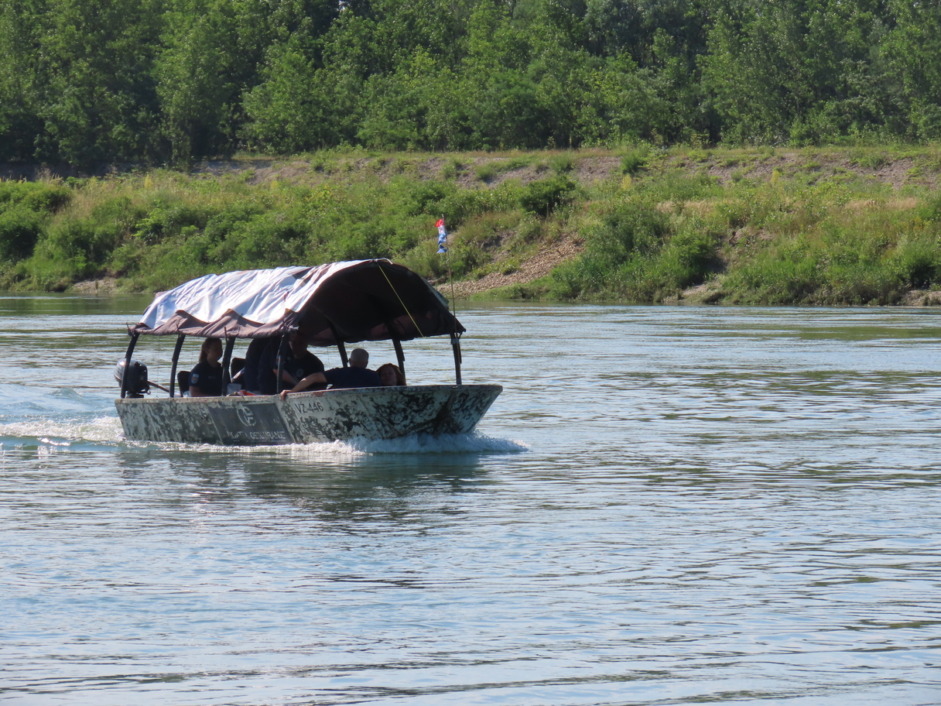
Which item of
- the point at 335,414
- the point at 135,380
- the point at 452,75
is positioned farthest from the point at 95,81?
the point at 335,414

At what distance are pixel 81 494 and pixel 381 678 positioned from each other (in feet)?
24.1

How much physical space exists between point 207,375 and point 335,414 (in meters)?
2.54

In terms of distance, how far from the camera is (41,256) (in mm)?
70688

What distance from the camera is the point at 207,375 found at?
62.8 feet

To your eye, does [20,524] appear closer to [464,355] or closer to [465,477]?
[465,477]

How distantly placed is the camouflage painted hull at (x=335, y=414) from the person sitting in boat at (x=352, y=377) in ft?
1.33

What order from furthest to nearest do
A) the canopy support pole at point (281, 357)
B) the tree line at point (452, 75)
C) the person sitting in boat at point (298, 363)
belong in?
the tree line at point (452, 75) → the person sitting in boat at point (298, 363) → the canopy support pole at point (281, 357)

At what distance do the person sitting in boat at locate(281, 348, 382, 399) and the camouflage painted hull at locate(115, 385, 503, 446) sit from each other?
Answer: 0.40m

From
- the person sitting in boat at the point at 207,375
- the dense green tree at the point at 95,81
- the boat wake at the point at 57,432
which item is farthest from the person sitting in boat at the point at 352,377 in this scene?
the dense green tree at the point at 95,81

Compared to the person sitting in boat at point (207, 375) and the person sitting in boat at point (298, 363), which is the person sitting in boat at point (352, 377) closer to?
the person sitting in boat at point (298, 363)

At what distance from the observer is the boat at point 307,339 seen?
56.6 ft

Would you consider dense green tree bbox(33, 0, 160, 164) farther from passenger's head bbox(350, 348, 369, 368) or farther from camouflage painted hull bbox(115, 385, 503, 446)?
passenger's head bbox(350, 348, 369, 368)

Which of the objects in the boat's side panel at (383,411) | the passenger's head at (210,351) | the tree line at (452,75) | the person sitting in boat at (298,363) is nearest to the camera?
the boat's side panel at (383,411)

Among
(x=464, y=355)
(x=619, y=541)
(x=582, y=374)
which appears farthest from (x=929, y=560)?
(x=464, y=355)
